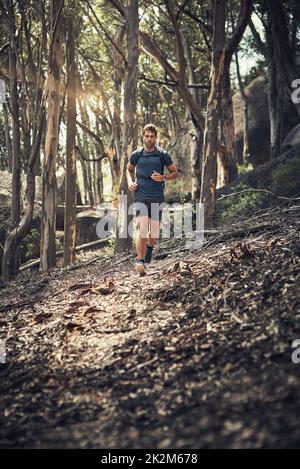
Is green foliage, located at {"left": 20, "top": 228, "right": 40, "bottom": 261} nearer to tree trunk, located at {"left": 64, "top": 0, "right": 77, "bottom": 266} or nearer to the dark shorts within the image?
tree trunk, located at {"left": 64, "top": 0, "right": 77, "bottom": 266}

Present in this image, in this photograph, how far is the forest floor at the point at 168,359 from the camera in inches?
93.5

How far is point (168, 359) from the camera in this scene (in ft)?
10.5

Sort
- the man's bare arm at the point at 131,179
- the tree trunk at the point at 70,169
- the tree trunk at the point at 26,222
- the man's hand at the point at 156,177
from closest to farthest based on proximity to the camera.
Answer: the man's hand at the point at 156,177
the man's bare arm at the point at 131,179
the tree trunk at the point at 26,222
the tree trunk at the point at 70,169

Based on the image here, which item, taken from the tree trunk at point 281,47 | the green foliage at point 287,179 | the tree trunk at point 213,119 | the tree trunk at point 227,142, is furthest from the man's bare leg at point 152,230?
the tree trunk at point 281,47

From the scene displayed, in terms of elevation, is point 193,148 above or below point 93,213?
above

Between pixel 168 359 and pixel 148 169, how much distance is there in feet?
11.6

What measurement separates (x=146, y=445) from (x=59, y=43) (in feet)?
31.6

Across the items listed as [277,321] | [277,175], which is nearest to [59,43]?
[277,175]

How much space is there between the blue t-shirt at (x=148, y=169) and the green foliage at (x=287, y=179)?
5539mm

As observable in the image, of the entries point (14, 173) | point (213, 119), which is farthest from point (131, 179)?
point (14, 173)

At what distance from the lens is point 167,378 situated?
9.59ft

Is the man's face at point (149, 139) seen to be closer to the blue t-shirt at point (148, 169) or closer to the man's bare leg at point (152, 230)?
the blue t-shirt at point (148, 169)

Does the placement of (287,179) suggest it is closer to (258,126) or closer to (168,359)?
(168,359)
